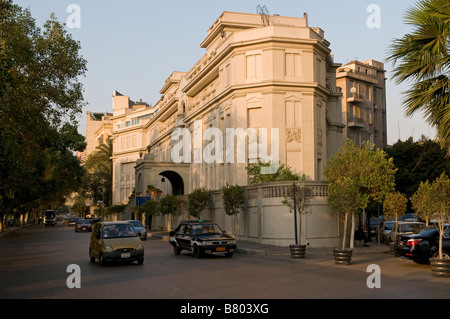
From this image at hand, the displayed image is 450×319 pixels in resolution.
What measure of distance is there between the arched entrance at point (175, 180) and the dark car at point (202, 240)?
33.9 m

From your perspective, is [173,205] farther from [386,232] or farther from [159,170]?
[386,232]

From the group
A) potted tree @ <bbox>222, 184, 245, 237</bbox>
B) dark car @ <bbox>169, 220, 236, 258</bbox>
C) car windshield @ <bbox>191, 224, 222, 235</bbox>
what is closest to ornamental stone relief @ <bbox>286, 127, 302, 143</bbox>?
potted tree @ <bbox>222, 184, 245, 237</bbox>

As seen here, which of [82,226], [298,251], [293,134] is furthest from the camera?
[82,226]

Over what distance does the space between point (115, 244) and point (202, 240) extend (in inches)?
185

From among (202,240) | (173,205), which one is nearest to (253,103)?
(173,205)

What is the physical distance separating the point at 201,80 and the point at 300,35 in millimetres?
13866

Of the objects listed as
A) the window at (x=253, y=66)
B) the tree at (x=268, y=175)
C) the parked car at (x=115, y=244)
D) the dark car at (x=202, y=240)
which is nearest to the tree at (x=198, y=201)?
the tree at (x=268, y=175)

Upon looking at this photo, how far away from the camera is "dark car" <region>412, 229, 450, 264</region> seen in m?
17.8

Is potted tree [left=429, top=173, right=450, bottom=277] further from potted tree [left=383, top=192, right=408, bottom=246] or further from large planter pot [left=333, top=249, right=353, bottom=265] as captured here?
potted tree [left=383, top=192, right=408, bottom=246]

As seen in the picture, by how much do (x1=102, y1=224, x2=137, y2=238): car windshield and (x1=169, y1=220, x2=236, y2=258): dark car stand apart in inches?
140

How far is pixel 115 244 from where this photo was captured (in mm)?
18797

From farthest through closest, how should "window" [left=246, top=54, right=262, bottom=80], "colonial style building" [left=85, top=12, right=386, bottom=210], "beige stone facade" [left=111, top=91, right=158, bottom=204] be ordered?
"beige stone facade" [left=111, top=91, right=158, bottom=204], "window" [left=246, top=54, right=262, bottom=80], "colonial style building" [left=85, top=12, right=386, bottom=210]
